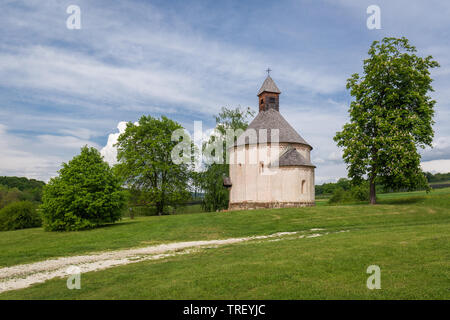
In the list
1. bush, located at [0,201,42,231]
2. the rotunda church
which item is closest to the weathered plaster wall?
the rotunda church

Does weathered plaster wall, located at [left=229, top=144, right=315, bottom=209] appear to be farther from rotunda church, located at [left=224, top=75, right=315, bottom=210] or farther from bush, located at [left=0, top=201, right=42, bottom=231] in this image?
bush, located at [left=0, top=201, right=42, bottom=231]

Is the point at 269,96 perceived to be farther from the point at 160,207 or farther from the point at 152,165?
the point at 160,207

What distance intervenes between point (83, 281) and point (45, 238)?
16.4 meters

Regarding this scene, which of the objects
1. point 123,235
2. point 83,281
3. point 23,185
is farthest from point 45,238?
point 23,185

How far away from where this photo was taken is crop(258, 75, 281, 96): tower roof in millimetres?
40603

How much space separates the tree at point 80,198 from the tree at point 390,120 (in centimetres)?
2280

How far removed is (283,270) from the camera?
870 cm

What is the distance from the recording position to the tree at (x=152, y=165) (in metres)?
41.3

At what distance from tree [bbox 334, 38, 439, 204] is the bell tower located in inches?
446

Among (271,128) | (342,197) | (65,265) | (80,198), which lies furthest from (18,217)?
(342,197)

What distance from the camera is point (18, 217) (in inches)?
1398

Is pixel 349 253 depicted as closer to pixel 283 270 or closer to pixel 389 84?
pixel 283 270

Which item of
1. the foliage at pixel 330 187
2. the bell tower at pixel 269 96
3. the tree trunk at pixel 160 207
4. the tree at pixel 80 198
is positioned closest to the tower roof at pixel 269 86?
the bell tower at pixel 269 96
